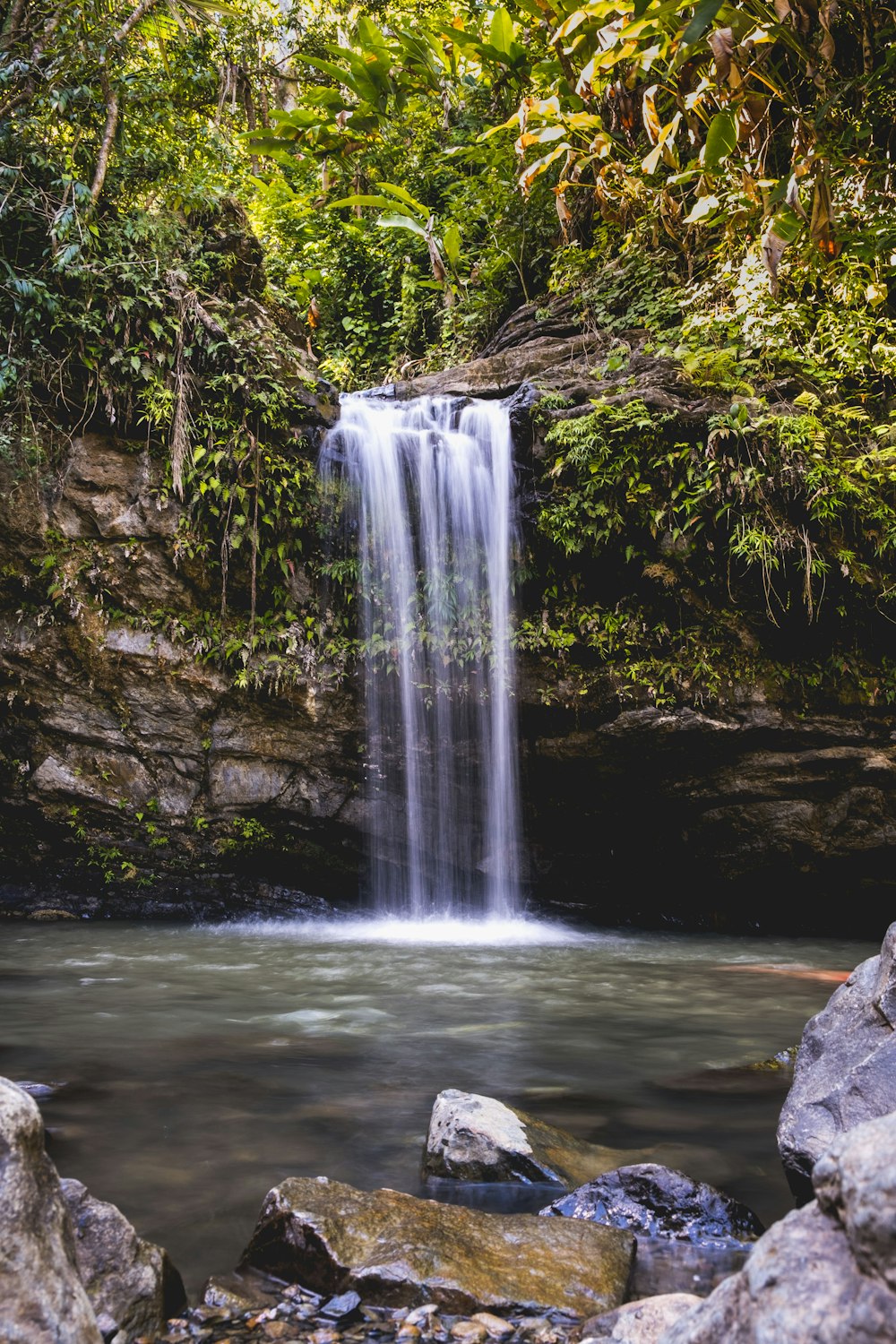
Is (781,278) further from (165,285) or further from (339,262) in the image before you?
(339,262)

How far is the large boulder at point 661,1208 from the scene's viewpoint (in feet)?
8.42

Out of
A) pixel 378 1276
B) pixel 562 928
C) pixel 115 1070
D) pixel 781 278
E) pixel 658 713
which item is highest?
pixel 781 278

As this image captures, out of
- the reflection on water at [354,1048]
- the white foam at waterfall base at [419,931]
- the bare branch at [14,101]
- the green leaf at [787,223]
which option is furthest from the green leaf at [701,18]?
the bare branch at [14,101]

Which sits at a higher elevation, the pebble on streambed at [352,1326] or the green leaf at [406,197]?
the green leaf at [406,197]

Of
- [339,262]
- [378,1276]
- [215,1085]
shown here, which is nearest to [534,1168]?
[378,1276]

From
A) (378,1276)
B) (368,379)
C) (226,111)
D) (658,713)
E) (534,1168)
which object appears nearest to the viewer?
(378,1276)

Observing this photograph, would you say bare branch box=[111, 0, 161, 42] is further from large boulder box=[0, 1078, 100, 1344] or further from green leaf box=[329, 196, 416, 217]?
large boulder box=[0, 1078, 100, 1344]

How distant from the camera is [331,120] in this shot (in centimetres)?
933

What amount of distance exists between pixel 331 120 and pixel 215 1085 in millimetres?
9895

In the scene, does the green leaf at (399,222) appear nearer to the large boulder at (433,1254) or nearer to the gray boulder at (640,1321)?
the large boulder at (433,1254)

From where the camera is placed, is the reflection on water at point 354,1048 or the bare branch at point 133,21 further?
the bare branch at point 133,21

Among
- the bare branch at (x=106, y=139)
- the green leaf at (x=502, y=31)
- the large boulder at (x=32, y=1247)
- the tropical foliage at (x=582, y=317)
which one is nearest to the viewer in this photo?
the large boulder at (x=32, y=1247)

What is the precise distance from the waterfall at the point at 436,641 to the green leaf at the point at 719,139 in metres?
3.32

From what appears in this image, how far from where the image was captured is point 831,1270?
50.3 inches
